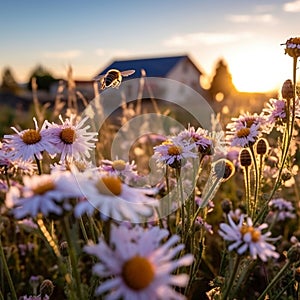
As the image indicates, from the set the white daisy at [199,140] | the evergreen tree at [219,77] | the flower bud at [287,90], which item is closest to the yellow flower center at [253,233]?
the white daisy at [199,140]

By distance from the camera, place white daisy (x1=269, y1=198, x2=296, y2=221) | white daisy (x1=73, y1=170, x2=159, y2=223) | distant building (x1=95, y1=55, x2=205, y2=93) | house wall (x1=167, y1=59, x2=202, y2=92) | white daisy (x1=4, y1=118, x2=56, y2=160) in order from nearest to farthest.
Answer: white daisy (x1=73, y1=170, x2=159, y2=223)
white daisy (x1=4, y1=118, x2=56, y2=160)
white daisy (x1=269, y1=198, x2=296, y2=221)
distant building (x1=95, y1=55, x2=205, y2=93)
house wall (x1=167, y1=59, x2=202, y2=92)

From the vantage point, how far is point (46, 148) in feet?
4.48

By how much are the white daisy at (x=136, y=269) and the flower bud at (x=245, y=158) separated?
3.10 feet

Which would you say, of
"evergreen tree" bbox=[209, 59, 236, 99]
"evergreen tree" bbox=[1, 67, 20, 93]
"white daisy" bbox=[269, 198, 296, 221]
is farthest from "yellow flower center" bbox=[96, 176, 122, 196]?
"evergreen tree" bbox=[1, 67, 20, 93]

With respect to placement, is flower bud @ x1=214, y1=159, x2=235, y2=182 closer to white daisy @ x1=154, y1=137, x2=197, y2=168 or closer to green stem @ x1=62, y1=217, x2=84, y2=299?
white daisy @ x1=154, y1=137, x2=197, y2=168

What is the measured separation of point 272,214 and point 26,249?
1.37m

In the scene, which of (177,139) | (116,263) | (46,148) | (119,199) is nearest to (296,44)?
(177,139)

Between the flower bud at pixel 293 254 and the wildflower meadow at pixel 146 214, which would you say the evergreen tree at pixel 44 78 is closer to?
the wildflower meadow at pixel 146 214

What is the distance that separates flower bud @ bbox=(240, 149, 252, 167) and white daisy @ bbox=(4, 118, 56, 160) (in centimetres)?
69

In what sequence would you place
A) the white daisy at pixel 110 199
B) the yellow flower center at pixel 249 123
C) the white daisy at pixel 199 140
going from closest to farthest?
1. the white daisy at pixel 110 199
2. the white daisy at pixel 199 140
3. the yellow flower center at pixel 249 123

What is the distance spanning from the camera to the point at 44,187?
0.85 meters

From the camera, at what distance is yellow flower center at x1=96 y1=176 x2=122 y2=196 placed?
3.03 feet

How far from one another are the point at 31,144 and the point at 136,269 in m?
0.72

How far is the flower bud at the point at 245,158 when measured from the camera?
5.62ft
